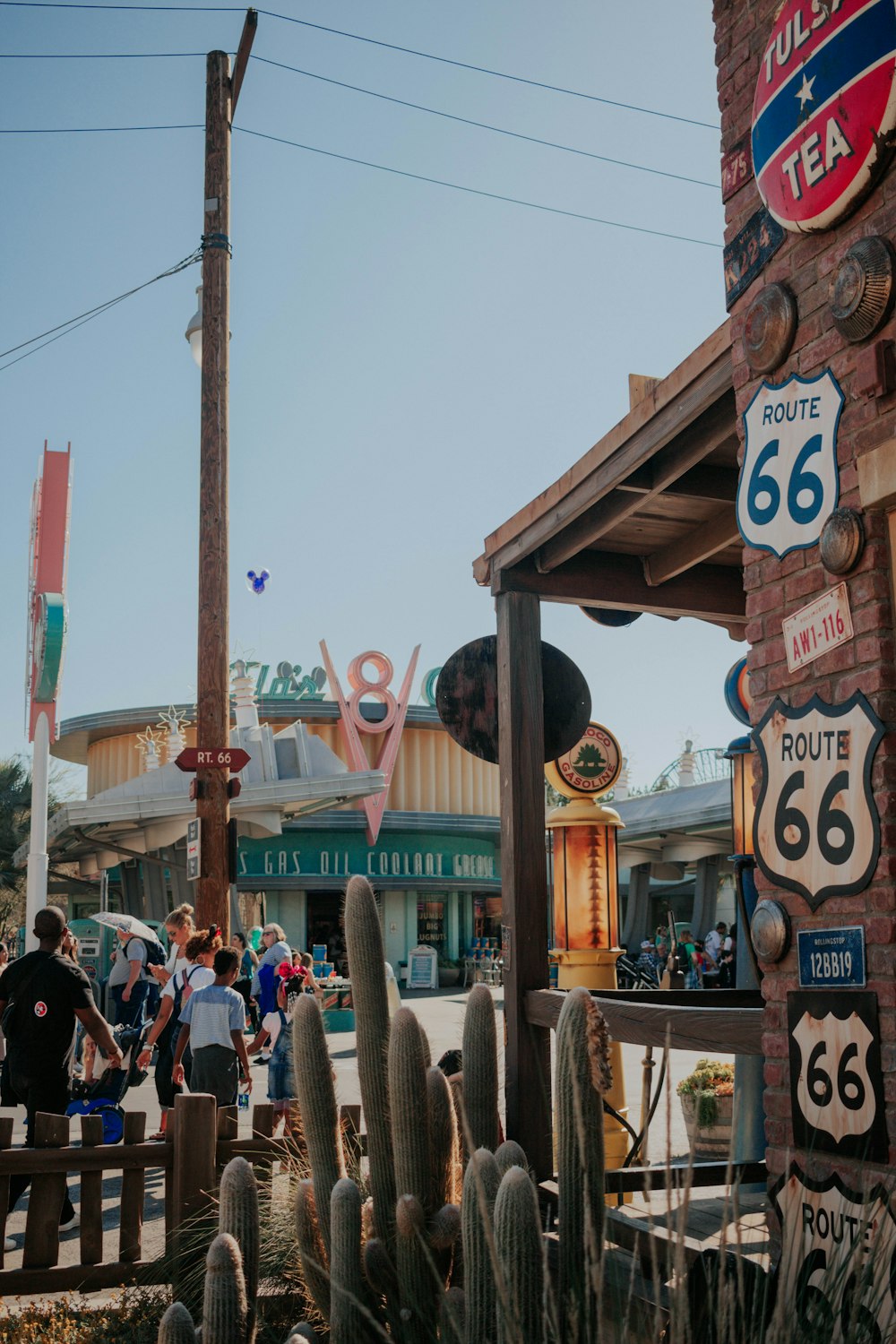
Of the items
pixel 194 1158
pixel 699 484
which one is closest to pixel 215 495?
pixel 699 484

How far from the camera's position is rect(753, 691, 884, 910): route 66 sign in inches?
122

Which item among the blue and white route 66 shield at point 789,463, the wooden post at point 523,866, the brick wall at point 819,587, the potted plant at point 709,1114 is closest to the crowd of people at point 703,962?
the potted plant at point 709,1114

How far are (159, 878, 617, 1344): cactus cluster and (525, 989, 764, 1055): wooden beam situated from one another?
1.39 ft

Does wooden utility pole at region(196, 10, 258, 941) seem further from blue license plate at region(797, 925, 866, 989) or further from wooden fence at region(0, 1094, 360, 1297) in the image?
blue license plate at region(797, 925, 866, 989)

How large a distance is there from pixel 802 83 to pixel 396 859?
2860 cm

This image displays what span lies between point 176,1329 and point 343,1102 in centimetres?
769

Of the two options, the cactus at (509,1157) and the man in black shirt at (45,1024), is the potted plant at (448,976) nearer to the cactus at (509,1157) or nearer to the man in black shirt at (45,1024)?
the man in black shirt at (45,1024)

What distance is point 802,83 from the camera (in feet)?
11.2

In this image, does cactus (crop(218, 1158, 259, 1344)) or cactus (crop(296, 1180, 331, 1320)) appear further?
cactus (crop(296, 1180, 331, 1320))

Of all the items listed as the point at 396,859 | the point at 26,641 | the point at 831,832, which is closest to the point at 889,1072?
the point at 831,832

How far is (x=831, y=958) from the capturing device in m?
3.20

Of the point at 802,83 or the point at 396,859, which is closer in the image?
the point at 802,83

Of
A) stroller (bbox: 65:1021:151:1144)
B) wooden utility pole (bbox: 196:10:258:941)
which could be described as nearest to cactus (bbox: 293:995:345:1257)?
stroller (bbox: 65:1021:151:1144)

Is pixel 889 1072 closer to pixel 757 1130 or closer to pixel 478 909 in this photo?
pixel 757 1130
